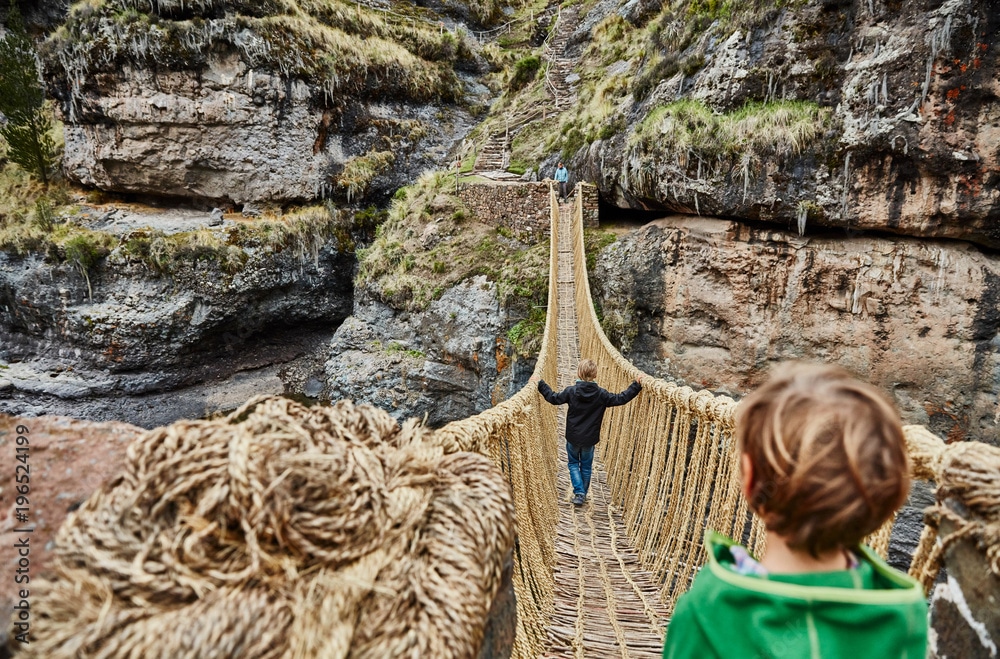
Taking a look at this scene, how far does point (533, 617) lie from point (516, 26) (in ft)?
63.3

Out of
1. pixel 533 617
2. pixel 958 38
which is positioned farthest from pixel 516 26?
pixel 533 617

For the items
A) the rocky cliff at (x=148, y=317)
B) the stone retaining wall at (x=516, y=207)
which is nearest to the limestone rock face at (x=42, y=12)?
Answer: the rocky cliff at (x=148, y=317)

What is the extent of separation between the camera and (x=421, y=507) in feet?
2.58

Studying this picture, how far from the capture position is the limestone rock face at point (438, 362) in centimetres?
845

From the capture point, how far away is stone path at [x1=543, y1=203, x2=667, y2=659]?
73.4 inches

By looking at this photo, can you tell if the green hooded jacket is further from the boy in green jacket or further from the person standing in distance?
the person standing in distance

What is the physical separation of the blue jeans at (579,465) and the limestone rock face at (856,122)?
4.13 metres

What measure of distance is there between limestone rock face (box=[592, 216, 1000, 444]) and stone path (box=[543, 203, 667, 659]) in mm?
3534

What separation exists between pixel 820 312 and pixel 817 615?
610cm

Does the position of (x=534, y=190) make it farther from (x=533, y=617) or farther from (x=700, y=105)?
(x=533, y=617)

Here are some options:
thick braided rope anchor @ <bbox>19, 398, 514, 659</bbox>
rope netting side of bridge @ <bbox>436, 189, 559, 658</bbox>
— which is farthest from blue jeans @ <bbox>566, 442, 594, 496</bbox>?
thick braided rope anchor @ <bbox>19, 398, 514, 659</bbox>

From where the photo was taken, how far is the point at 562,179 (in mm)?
9016

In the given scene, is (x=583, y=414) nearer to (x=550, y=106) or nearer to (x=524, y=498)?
(x=524, y=498)

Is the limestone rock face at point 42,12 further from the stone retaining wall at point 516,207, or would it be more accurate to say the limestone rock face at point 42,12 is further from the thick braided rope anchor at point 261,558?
the thick braided rope anchor at point 261,558
